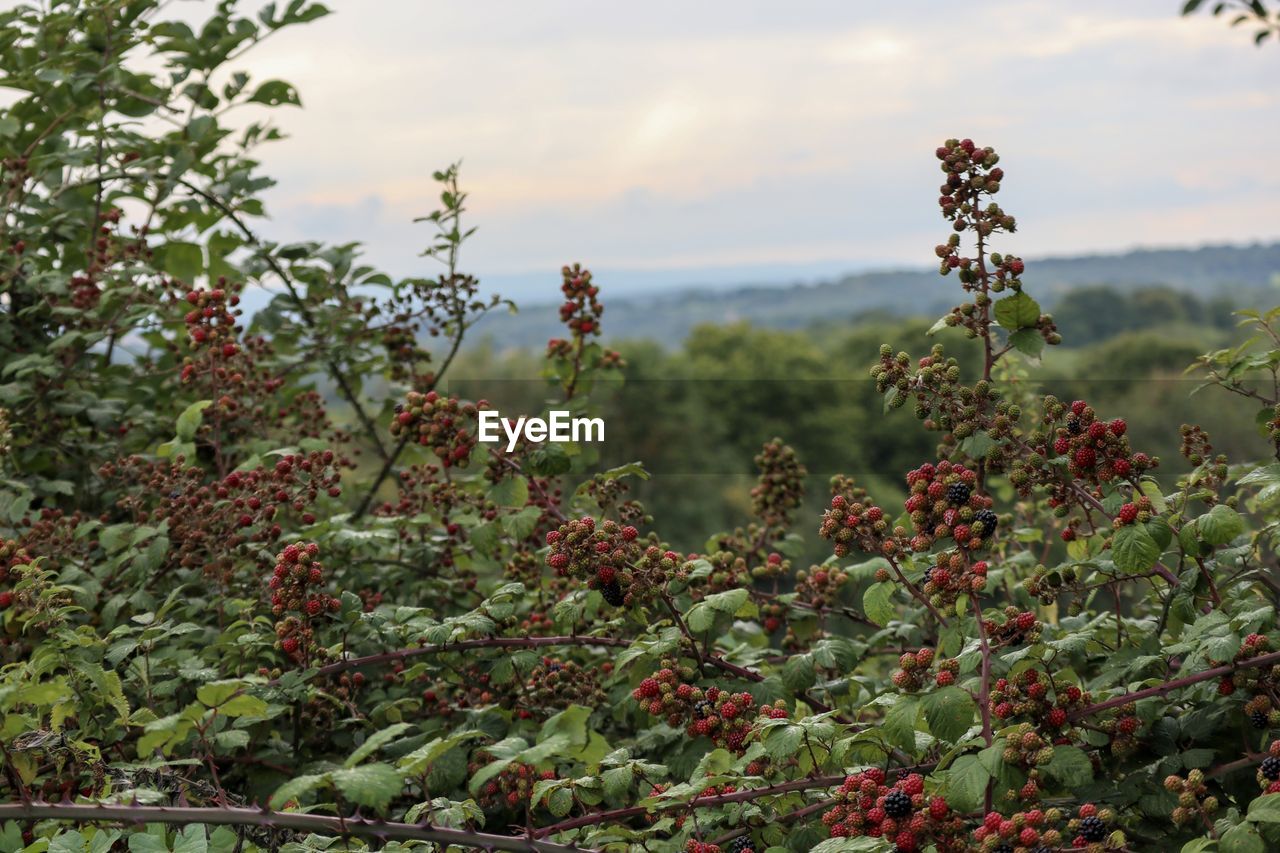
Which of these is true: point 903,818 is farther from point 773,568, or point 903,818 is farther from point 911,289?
point 911,289

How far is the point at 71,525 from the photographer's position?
3.92 m

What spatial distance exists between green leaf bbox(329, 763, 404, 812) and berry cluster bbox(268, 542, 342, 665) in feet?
2.76

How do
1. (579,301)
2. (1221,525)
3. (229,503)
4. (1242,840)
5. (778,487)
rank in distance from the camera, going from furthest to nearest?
(579,301)
(778,487)
(229,503)
(1221,525)
(1242,840)

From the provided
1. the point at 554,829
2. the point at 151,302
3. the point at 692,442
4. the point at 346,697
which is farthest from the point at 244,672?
the point at 692,442

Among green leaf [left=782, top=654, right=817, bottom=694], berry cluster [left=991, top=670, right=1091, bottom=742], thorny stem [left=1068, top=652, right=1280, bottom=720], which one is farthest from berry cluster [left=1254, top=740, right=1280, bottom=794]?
green leaf [left=782, top=654, right=817, bottom=694]

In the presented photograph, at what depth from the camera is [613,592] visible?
9.21 ft

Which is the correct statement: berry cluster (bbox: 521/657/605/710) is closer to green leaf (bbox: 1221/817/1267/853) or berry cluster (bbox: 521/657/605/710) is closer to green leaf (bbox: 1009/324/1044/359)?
green leaf (bbox: 1009/324/1044/359)

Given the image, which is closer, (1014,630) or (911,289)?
(1014,630)

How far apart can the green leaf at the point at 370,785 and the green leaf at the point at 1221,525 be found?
1.72 m

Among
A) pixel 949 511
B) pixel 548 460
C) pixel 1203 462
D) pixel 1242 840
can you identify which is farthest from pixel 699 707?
pixel 1203 462

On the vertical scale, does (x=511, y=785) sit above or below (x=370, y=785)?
below

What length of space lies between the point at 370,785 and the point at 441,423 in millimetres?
1279

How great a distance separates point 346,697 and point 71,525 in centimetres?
134

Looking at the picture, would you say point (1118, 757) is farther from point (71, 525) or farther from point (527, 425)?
point (71, 525)
